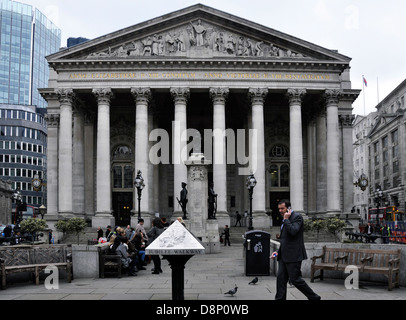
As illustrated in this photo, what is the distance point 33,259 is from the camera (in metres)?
15.1

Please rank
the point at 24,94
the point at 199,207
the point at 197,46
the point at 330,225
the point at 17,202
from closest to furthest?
the point at 199,207 → the point at 330,225 → the point at 197,46 → the point at 17,202 → the point at 24,94

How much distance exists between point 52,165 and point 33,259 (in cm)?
3654

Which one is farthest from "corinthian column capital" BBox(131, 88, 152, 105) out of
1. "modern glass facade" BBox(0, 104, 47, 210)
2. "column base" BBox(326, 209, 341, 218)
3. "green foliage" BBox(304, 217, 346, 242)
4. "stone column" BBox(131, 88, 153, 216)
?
"modern glass facade" BBox(0, 104, 47, 210)

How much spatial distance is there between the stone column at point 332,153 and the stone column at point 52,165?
2619cm

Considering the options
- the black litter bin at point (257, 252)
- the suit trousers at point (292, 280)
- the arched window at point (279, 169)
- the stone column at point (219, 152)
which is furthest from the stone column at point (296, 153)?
the suit trousers at point (292, 280)

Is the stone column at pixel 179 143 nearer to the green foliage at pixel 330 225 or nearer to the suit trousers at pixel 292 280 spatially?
Answer: the green foliage at pixel 330 225

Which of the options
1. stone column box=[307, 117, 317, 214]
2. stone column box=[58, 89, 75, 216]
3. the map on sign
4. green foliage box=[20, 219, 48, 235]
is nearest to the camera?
the map on sign

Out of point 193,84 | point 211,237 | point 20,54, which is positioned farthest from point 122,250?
point 20,54

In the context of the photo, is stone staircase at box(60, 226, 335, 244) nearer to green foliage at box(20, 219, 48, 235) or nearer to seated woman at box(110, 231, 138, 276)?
green foliage at box(20, 219, 48, 235)

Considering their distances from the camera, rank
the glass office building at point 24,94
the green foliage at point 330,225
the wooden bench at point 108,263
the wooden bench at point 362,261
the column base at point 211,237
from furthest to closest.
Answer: the glass office building at point 24,94, the green foliage at point 330,225, the column base at point 211,237, the wooden bench at point 108,263, the wooden bench at point 362,261

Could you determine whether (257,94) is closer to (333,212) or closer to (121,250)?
(333,212)

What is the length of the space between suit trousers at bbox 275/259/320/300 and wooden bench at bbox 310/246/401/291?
4.18 metres

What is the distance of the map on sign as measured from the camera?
376 inches

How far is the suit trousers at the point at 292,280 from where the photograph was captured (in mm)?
9773
